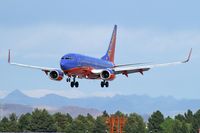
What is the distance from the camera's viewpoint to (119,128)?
193750 millimetres

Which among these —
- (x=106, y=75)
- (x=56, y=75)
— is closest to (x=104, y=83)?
(x=106, y=75)

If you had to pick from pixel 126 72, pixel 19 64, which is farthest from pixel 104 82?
pixel 19 64

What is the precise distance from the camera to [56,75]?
16438 cm

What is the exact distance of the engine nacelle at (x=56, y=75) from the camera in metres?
164

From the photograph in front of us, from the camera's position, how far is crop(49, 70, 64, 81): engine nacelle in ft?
537

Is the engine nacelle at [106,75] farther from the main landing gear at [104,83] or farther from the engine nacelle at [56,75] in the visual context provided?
Result: the engine nacelle at [56,75]

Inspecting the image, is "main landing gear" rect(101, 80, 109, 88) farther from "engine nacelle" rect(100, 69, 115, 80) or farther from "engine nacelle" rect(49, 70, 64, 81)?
"engine nacelle" rect(49, 70, 64, 81)

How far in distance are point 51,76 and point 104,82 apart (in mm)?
11026

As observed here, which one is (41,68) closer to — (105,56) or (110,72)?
(110,72)

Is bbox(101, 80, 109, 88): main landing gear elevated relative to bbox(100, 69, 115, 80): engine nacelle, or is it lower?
lower

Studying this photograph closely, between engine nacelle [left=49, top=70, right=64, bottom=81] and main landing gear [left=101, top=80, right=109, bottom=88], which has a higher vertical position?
engine nacelle [left=49, top=70, right=64, bottom=81]

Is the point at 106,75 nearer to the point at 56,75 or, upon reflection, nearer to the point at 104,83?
the point at 104,83

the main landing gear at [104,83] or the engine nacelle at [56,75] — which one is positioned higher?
the engine nacelle at [56,75]

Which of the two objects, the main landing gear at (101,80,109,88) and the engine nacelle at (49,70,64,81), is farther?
the main landing gear at (101,80,109,88)
